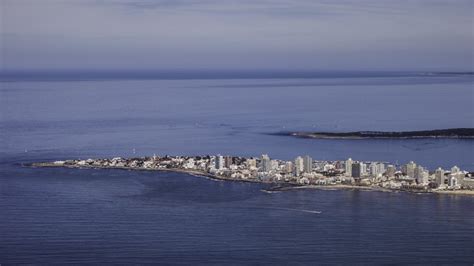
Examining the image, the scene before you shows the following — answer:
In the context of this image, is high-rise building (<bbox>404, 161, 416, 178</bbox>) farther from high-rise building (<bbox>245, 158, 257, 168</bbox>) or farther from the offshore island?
high-rise building (<bbox>245, 158, 257, 168</bbox>)

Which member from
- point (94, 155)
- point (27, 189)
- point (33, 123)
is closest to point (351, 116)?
point (33, 123)

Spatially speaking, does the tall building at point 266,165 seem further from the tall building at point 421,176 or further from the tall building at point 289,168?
the tall building at point 421,176

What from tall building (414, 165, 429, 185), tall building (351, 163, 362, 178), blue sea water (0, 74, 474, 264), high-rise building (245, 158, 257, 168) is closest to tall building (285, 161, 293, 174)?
high-rise building (245, 158, 257, 168)

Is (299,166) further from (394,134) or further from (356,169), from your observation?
(394,134)

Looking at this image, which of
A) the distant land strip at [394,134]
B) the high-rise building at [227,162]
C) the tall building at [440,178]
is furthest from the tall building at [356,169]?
the distant land strip at [394,134]

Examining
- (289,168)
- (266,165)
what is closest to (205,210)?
(266,165)

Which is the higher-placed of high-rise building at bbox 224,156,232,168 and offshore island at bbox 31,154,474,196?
high-rise building at bbox 224,156,232,168
